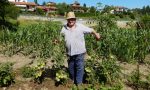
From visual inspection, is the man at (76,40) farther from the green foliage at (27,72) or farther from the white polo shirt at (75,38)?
the green foliage at (27,72)

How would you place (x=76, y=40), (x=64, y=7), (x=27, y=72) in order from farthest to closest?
(x=64, y=7), (x=27, y=72), (x=76, y=40)

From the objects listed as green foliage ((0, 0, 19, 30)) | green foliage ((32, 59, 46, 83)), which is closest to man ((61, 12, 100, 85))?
green foliage ((32, 59, 46, 83))

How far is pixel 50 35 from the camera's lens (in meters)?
10.9

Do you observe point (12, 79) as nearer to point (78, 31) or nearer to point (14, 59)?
point (78, 31)

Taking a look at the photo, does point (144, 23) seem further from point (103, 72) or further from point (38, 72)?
point (38, 72)

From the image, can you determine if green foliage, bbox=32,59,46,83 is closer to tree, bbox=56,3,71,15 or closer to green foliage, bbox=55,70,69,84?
green foliage, bbox=55,70,69,84

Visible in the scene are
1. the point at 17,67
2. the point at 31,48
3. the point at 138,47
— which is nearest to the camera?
the point at 17,67

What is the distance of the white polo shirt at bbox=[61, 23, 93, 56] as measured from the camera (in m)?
7.10

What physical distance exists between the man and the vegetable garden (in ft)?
0.62

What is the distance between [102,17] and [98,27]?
321 mm

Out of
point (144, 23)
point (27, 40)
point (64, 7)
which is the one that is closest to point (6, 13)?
point (144, 23)

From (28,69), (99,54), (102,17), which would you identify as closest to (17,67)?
(28,69)

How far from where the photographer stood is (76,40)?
281 inches

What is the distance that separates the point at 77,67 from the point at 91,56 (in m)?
0.52
